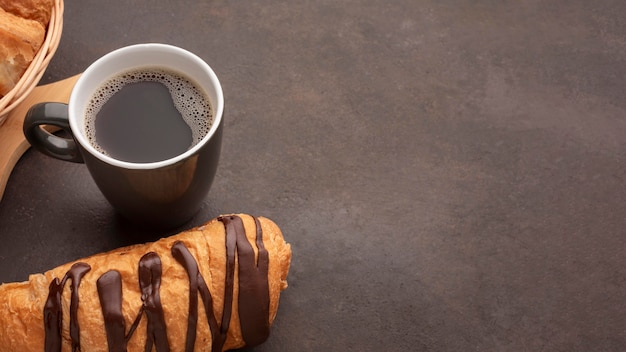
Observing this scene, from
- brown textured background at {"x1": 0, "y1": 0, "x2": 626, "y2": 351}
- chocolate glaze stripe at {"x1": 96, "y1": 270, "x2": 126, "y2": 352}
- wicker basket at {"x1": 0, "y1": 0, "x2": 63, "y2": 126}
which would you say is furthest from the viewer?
brown textured background at {"x1": 0, "y1": 0, "x2": 626, "y2": 351}

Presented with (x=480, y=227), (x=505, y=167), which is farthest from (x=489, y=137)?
(x=480, y=227)

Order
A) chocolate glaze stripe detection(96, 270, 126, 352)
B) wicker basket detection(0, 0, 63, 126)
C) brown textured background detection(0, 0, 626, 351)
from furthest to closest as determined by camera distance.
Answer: brown textured background detection(0, 0, 626, 351) → wicker basket detection(0, 0, 63, 126) → chocolate glaze stripe detection(96, 270, 126, 352)

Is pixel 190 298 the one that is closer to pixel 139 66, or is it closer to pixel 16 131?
pixel 139 66

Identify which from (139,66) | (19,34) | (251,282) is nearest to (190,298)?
(251,282)

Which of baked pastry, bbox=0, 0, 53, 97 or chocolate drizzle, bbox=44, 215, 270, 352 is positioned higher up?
baked pastry, bbox=0, 0, 53, 97

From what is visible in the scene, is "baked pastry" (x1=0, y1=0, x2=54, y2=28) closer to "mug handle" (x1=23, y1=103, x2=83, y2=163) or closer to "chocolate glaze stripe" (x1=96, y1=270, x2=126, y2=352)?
"mug handle" (x1=23, y1=103, x2=83, y2=163)

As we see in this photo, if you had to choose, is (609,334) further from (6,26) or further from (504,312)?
(6,26)

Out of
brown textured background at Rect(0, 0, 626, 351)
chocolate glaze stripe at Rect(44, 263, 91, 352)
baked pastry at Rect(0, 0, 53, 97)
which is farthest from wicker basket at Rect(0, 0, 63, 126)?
chocolate glaze stripe at Rect(44, 263, 91, 352)
